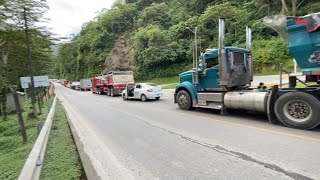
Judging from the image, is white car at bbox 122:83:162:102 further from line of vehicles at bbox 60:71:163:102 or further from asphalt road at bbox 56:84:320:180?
asphalt road at bbox 56:84:320:180

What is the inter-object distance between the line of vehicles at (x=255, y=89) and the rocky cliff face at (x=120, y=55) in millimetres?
45435

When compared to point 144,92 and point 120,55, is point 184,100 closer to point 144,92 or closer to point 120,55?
point 144,92

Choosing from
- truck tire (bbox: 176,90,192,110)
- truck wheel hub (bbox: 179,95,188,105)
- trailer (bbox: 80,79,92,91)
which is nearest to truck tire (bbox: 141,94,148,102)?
truck tire (bbox: 176,90,192,110)

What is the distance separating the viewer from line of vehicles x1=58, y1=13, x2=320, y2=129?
7.16 m

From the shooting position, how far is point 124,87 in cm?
2808

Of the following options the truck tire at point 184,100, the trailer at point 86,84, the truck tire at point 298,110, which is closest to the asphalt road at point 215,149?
the truck tire at point 298,110

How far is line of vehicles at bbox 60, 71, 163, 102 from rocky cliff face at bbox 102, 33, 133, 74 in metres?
21.0

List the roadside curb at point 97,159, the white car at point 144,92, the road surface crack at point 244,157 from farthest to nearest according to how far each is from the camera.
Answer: the white car at point 144,92
the roadside curb at point 97,159
the road surface crack at point 244,157

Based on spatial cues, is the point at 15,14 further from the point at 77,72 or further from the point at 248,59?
the point at 77,72

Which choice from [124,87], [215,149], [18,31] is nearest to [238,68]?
[215,149]

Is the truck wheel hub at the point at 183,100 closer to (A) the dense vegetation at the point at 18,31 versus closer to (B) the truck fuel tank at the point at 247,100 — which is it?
(B) the truck fuel tank at the point at 247,100

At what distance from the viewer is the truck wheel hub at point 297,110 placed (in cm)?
727

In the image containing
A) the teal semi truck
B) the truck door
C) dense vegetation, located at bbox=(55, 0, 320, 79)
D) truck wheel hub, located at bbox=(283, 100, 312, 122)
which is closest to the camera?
the teal semi truck

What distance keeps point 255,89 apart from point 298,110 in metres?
2.16
